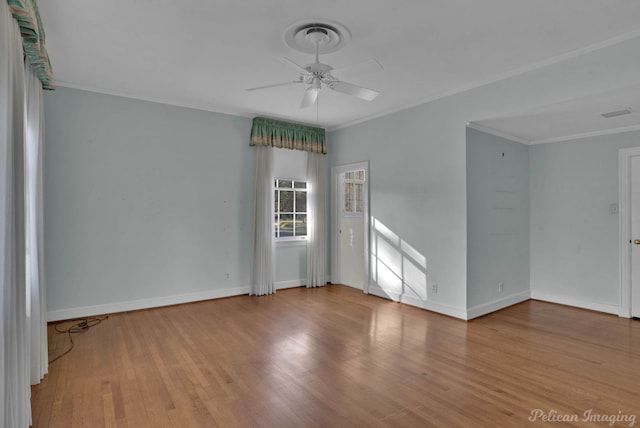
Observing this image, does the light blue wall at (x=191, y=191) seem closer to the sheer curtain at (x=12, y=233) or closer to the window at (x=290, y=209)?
the window at (x=290, y=209)

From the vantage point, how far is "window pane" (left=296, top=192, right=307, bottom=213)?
6188 mm

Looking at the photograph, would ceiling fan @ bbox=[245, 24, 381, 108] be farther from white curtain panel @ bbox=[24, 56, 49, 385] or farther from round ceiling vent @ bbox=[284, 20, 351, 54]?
white curtain panel @ bbox=[24, 56, 49, 385]

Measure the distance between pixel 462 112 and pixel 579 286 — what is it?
304cm

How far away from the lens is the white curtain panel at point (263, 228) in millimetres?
5523

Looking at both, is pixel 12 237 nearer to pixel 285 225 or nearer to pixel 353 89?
pixel 353 89

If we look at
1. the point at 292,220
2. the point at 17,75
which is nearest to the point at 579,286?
the point at 292,220

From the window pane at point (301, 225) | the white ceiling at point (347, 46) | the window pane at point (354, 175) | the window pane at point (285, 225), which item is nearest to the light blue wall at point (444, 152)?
the white ceiling at point (347, 46)

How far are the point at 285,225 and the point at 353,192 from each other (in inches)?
54.3

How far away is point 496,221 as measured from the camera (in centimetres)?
473

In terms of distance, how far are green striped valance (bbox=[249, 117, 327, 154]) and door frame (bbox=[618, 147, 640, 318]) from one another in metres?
4.26

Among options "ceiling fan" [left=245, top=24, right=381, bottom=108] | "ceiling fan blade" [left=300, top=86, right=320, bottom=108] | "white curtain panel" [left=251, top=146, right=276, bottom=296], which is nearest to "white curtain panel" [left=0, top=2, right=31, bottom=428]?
"ceiling fan" [left=245, top=24, right=381, bottom=108]

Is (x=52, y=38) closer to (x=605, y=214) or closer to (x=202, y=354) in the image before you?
(x=202, y=354)

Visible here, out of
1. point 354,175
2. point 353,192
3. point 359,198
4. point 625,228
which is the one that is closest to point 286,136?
point 354,175

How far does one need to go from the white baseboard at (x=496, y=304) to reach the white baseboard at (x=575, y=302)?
144 mm
